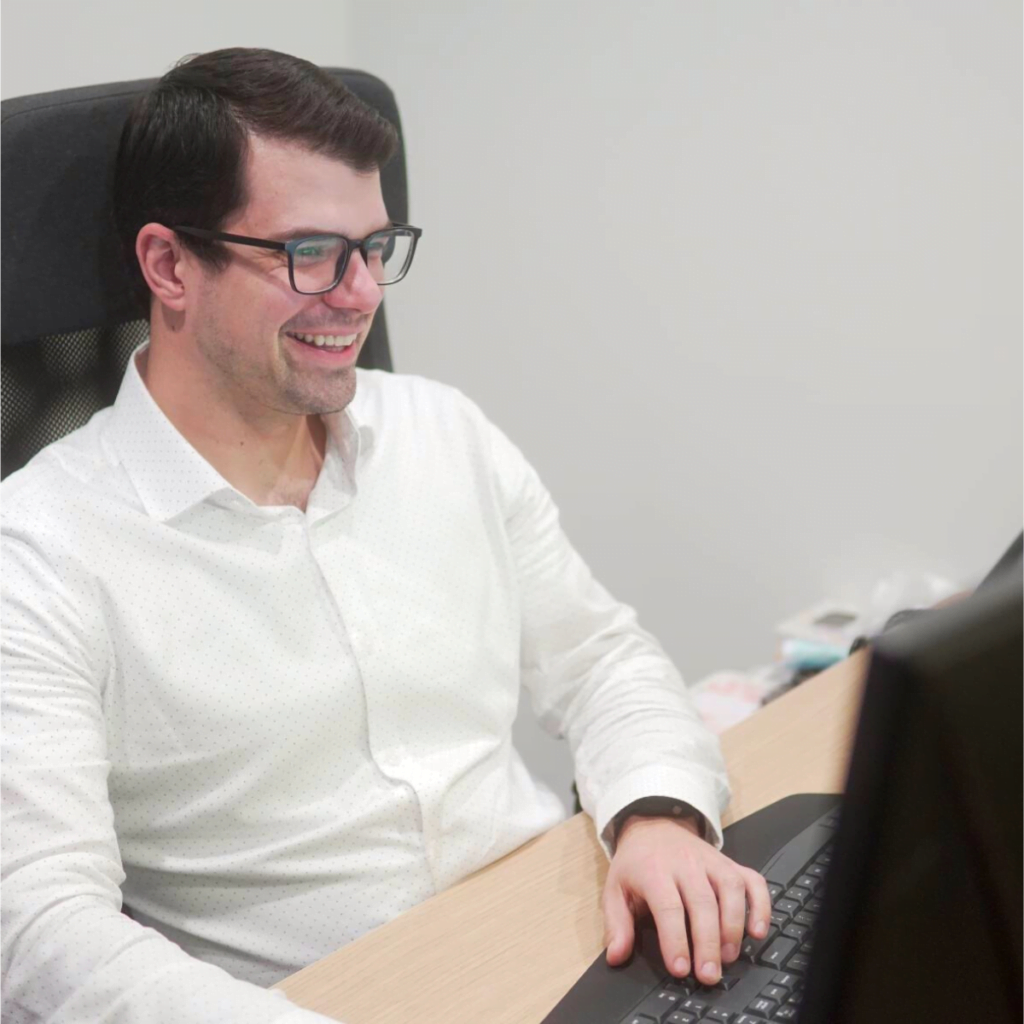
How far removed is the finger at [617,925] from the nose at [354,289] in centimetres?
60

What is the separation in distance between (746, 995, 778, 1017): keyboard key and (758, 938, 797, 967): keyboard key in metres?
0.05

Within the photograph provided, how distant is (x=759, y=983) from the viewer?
919mm

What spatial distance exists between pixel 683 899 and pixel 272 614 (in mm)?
467

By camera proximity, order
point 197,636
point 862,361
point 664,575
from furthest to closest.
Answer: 1. point 664,575
2. point 862,361
3. point 197,636

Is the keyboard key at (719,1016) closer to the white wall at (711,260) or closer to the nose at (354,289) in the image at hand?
the nose at (354,289)

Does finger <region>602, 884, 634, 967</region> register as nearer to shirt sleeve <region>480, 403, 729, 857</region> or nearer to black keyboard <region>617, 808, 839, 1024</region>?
black keyboard <region>617, 808, 839, 1024</region>

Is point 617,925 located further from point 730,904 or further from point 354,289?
point 354,289

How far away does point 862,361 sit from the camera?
6.69 ft

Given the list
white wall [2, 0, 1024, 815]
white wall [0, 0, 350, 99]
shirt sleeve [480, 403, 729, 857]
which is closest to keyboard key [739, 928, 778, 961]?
shirt sleeve [480, 403, 729, 857]

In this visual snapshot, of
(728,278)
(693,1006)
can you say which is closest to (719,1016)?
(693,1006)

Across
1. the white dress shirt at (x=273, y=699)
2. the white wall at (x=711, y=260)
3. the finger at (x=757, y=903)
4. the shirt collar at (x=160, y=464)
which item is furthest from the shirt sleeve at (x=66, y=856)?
the white wall at (x=711, y=260)

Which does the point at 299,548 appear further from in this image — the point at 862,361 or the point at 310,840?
the point at 862,361

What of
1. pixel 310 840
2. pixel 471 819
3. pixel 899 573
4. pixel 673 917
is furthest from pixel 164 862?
pixel 899 573

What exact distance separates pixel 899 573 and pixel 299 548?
1.15 metres
